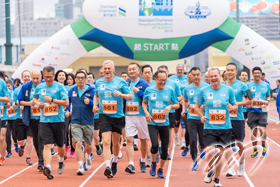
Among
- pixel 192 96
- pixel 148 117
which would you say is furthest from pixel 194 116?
pixel 148 117

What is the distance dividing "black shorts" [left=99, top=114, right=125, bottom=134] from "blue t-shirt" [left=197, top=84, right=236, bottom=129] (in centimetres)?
188

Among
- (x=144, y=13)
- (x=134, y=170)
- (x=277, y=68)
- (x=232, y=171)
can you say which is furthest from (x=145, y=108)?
(x=277, y=68)

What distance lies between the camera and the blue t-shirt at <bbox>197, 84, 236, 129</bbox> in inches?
278

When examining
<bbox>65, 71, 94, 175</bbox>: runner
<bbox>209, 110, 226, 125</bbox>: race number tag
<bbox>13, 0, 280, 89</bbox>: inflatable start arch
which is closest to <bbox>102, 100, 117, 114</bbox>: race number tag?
<bbox>65, 71, 94, 175</bbox>: runner

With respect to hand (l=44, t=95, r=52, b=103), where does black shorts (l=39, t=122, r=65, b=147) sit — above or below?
below

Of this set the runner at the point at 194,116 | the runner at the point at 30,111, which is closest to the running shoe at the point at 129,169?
the runner at the point at 194,116

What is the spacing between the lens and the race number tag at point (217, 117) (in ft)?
23.1

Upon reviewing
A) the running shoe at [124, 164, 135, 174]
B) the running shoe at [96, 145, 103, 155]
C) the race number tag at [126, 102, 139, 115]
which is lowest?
the running shoe at [96, 145, 103, 155]

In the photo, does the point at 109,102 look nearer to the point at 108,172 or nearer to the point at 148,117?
the point at 148,117

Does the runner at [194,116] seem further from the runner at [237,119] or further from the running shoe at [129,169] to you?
the running shoe at [129,169]

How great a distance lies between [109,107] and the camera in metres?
8.27

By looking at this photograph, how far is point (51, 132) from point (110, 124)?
1048 millimetres

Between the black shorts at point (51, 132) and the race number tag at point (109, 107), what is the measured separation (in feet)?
2.66

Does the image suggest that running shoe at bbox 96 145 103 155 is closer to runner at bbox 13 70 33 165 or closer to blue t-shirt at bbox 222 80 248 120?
runner at bbox 13 70 33 165
